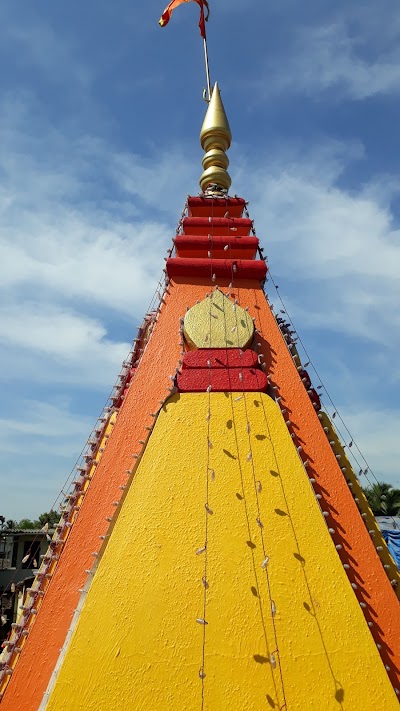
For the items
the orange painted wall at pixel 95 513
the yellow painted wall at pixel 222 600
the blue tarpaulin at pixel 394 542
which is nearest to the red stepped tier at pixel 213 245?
the orange painted wall at pixel 95 513

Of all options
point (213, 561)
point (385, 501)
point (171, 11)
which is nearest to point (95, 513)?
point (213, 561)

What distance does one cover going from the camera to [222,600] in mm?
3152

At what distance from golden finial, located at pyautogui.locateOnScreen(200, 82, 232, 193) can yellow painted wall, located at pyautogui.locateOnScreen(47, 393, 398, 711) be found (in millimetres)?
3666

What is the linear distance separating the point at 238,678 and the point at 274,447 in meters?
1.60

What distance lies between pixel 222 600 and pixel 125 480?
46.2 inches

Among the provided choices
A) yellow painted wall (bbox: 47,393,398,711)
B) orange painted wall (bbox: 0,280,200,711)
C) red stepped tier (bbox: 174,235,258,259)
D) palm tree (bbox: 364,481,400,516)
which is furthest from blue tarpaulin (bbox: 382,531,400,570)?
orange painted wall (bbox: 0,280,200,711)

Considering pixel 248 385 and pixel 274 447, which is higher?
pixel 248 385

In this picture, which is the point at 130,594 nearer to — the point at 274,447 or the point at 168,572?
the point at 168,572

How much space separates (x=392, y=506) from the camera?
60.5ft

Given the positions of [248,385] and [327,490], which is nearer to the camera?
[327,490]

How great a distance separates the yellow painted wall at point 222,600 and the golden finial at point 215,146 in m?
3.67

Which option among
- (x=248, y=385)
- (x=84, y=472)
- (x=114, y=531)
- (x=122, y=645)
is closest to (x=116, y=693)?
(x=122, y=645)

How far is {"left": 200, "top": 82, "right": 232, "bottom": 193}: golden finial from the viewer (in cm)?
598

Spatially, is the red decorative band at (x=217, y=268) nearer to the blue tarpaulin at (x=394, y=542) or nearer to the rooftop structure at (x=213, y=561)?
the rooftop structure at (x=213, y=561)
